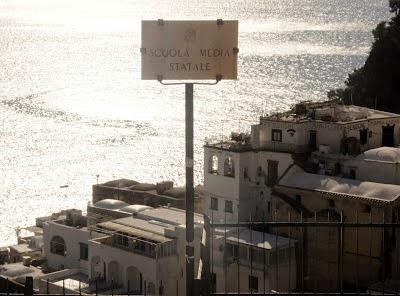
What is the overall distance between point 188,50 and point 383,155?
22.8 m

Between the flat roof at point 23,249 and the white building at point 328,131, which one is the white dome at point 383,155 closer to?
the white building at point 328,131

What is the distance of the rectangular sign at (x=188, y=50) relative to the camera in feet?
28.9

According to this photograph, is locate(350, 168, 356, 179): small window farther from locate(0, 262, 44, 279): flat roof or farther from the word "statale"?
the word "statale"

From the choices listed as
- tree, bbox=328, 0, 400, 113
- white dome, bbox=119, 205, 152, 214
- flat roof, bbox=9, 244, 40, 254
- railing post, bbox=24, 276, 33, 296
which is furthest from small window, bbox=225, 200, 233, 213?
railing post, bbox=24, 276, 33, 296

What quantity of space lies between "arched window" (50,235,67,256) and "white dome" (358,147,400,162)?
42.6ft

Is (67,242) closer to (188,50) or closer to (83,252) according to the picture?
(83,252)

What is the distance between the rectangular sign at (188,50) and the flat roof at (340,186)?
19.8 meters

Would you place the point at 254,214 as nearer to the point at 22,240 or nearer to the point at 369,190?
the point at 369,190

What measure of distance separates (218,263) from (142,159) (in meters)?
44.5

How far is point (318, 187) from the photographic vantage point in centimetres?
3030

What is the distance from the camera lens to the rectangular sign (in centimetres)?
880

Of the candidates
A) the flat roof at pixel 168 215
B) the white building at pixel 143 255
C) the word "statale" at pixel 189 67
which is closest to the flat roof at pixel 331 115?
the flat roof at pixel 168 215

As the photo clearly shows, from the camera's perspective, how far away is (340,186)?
2984 centimetres

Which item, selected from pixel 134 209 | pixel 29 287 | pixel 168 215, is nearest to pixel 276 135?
pixel 168 215
